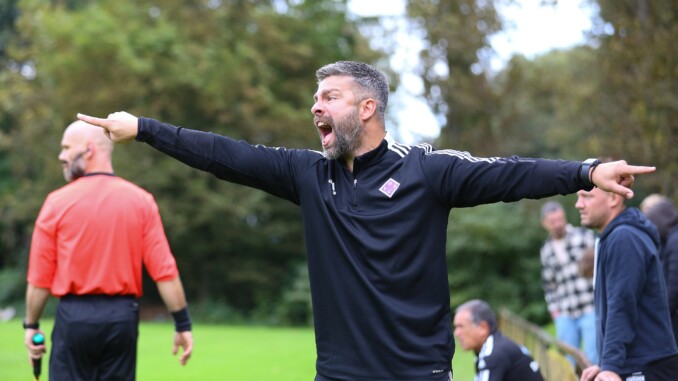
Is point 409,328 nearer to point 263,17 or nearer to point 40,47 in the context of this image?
point 263,17

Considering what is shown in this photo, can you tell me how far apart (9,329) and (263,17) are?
1738 cm

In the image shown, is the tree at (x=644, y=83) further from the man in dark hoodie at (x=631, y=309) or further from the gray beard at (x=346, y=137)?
the gray beard at (x=346, y=137)

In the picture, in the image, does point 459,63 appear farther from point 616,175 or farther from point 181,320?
point 616,175

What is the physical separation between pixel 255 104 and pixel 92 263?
28.7 m

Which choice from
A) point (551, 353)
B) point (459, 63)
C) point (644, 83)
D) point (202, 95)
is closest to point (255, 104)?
point (202, 95)

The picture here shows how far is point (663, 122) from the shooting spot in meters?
18.4

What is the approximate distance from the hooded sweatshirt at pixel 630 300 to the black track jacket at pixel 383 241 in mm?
1890

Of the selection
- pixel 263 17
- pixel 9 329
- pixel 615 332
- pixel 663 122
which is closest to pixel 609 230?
pixel 615 332

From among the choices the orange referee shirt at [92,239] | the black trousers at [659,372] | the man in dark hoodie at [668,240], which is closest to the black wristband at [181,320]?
the orange referee shirt at [92,239]

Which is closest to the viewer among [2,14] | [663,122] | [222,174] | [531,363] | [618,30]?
[222,174]

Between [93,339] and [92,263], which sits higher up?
[92,263]

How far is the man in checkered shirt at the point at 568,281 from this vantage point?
1182cm

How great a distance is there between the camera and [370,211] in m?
4.41

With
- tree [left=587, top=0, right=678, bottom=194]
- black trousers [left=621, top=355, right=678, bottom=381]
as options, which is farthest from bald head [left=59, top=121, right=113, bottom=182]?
tree [left=587, top=0, right=678, bottom=194]
